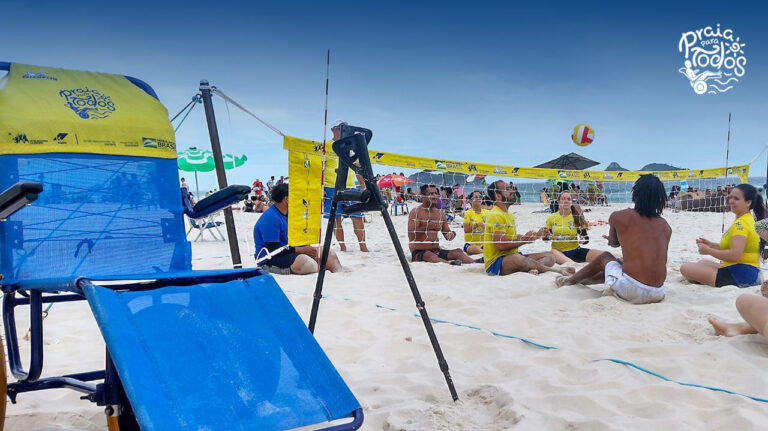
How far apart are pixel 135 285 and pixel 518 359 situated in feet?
6.18

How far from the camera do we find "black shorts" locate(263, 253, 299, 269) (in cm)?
526

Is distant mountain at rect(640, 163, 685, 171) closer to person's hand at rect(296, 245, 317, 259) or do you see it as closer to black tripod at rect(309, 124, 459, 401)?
person's hand at rect(296, 245, 317, 259)

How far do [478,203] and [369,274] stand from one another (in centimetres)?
217

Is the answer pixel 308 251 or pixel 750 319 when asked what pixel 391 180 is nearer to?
pixel 308 251

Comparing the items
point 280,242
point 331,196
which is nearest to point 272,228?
point 280,242

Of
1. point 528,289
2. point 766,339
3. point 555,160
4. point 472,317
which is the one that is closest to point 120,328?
point 472,317

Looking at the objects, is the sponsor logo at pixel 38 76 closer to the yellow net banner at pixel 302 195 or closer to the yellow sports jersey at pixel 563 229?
the yellow net banner at pixel 302 195

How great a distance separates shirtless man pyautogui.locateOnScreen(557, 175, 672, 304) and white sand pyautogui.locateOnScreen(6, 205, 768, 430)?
0.47ft

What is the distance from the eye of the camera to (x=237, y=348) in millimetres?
1460

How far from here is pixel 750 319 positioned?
2.67 metres

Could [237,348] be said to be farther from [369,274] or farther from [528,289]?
[369,274]

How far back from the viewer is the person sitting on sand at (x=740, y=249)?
4.28 meters

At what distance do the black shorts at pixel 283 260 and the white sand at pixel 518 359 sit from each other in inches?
30.1

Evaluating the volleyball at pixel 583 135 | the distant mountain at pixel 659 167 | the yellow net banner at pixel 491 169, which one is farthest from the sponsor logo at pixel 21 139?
the distant mountain at pixel 659 167
